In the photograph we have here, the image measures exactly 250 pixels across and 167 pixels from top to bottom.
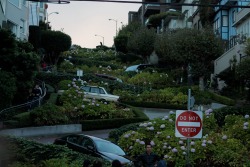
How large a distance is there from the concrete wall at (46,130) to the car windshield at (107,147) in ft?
24.5

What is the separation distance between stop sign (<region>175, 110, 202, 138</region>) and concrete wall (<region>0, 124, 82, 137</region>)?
517 inches

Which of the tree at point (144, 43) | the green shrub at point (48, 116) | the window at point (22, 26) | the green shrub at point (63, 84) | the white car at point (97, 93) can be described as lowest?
the green shrub at point (48, 116)

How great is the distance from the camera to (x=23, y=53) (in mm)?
30156

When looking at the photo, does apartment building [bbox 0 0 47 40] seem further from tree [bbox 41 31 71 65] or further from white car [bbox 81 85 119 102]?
tree [bbox 41 31 71 65]

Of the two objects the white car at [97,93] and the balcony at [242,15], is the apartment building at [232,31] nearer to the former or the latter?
the balcony at [242,15]

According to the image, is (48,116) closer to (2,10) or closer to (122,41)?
(2,10)

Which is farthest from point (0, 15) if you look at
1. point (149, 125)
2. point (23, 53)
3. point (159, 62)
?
point (159, 62)

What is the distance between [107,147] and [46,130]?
8728 millimetres

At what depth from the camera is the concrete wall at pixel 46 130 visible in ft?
80.9

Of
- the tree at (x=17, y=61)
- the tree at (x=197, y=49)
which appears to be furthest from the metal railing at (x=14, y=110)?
the tree at (x=197, y=49)

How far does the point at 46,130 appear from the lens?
25703 millimetres

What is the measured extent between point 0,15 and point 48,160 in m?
22.9

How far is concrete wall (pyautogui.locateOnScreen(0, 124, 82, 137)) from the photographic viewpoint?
24656 mm

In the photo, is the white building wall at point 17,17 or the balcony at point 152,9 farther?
the balcony at point 152,9
